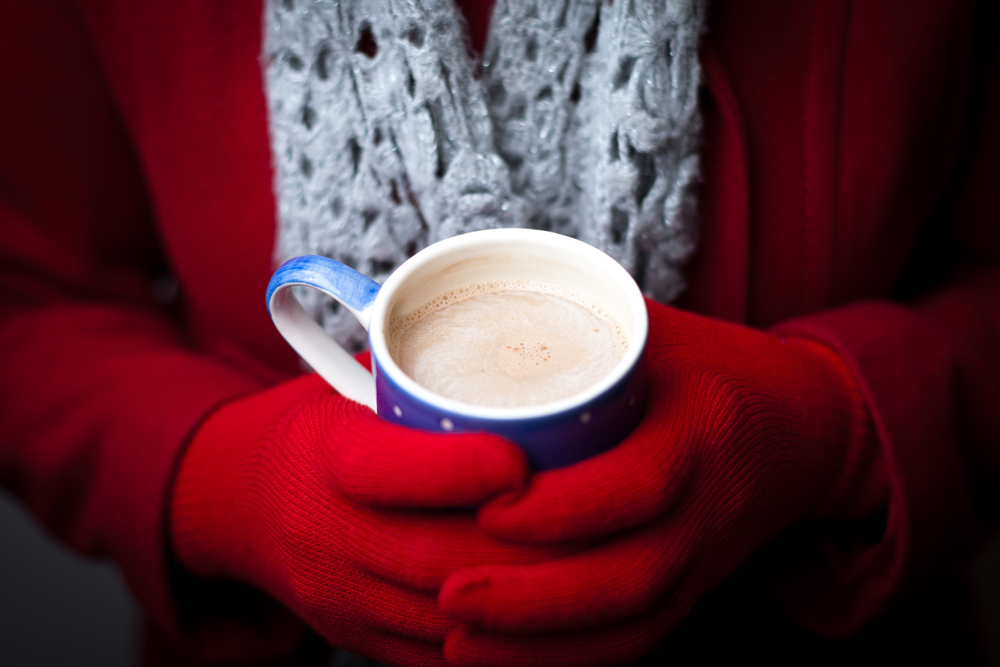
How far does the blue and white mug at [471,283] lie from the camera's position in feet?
1.38

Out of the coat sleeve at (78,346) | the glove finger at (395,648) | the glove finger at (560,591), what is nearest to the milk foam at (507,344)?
the glove finger at (560,591)

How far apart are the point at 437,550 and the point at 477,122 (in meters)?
0.37

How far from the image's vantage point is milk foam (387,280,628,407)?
48 cm

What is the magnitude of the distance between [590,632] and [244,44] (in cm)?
64

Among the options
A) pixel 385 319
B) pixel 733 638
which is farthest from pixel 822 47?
pixel 733 638

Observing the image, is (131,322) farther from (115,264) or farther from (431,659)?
(431,659)

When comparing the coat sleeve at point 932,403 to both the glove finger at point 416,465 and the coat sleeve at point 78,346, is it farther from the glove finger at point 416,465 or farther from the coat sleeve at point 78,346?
the coat sleeve at point 78,346

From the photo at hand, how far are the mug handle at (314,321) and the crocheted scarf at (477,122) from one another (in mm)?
150

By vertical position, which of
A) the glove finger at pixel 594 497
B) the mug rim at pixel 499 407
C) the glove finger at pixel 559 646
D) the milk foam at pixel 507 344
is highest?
the mug rim at pixel 499 407

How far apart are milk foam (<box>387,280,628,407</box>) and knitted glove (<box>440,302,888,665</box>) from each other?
0.20 ft

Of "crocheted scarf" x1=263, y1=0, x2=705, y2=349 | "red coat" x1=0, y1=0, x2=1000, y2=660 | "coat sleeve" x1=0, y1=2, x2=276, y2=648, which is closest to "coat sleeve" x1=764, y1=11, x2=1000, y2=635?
"red coat" x1=0, y1=0, x2=1000, y2=660

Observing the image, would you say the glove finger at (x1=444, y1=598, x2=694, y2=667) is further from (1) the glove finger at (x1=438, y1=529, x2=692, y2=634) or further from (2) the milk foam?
(2) the milk foam

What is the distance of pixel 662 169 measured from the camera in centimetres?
62

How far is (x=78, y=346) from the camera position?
0.81 m
